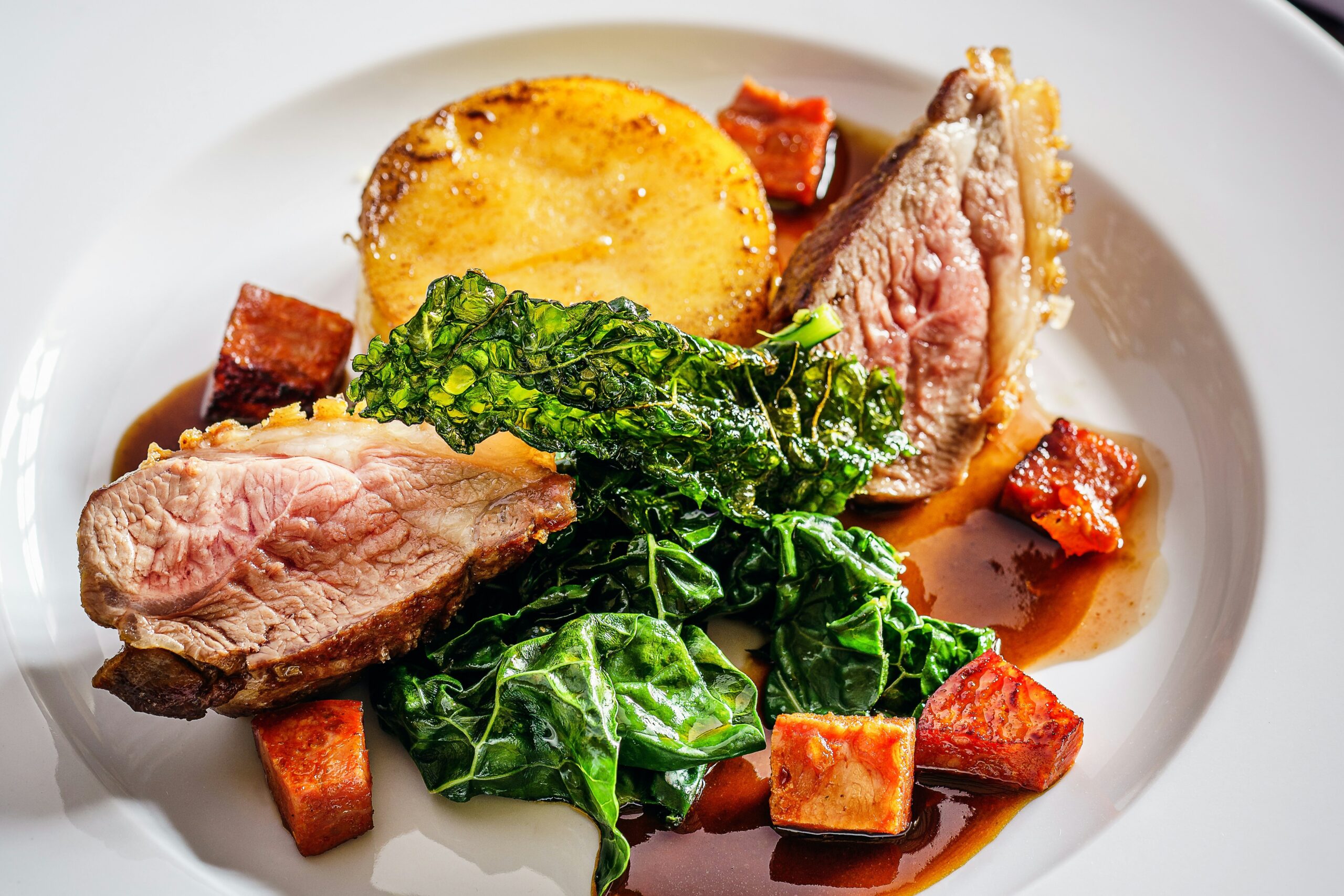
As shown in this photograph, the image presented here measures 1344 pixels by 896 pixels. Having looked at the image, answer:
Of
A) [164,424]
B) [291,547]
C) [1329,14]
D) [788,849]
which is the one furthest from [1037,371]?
[164,424]

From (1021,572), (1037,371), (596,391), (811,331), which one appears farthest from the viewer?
(1037,371)

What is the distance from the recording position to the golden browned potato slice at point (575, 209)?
358cm

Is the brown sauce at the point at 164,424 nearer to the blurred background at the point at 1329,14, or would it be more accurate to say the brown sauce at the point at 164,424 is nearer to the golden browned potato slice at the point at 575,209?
the golden browned potato slice at the point at 575,209

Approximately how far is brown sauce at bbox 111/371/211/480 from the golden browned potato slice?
2.20 feet

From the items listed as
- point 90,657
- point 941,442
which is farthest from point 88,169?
point 941,442

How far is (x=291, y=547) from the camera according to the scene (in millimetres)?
2846

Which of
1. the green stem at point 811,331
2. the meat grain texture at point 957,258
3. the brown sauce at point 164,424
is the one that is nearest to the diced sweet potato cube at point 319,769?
the brown sauce at point 164,424

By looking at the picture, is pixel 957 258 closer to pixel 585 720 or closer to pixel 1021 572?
pixel 1021 572

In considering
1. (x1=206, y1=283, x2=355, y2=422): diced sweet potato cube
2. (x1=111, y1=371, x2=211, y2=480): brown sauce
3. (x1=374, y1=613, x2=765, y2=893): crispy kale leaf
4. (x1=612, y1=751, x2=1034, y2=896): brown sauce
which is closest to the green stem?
(x1=374, y1=613, x2=765, y2=893): crispy kale leaf

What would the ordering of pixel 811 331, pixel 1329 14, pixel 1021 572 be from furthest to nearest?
1. pixel 1329 14
2. pixel 1021 572
3. pixel 811 331

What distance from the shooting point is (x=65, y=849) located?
2.62 metres

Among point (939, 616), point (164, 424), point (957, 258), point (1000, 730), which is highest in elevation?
point (957, 258)

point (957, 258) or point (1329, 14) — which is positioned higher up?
point (1329, 14)

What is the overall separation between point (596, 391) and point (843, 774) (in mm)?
1219
